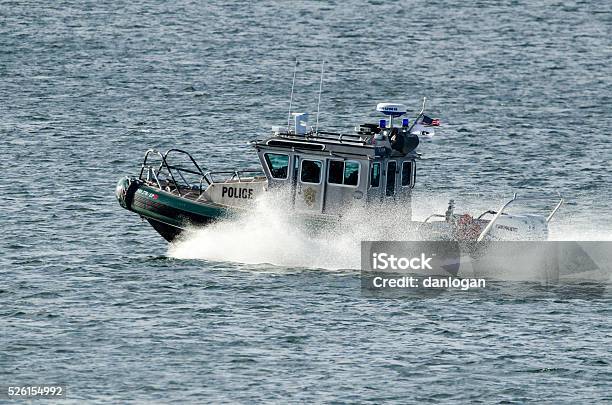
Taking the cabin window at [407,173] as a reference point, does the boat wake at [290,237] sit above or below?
below

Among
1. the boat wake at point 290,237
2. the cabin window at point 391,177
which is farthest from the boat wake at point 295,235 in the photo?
the cabin window at point 391,177

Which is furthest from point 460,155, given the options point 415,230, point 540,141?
point 415,230

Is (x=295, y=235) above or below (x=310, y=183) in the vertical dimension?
below

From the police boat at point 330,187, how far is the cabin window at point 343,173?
26 millimetres

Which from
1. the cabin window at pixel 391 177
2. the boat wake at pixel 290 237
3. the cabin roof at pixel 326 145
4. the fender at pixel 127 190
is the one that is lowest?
the boat wake at pixel 290 237

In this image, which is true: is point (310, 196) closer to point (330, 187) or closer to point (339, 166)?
point (330, 187)

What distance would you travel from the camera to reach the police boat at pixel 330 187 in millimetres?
39938

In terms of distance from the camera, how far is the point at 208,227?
41.1 meters

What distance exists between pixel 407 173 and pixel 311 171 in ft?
8.89

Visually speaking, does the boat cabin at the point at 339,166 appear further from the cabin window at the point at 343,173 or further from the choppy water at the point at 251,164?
the choppy water at the point at 251,164

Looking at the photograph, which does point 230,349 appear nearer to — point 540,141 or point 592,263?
point 592,263

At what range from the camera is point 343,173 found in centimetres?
4012

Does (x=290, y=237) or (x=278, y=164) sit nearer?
(x=278, y=164)

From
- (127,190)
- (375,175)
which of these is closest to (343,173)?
(375,175)
